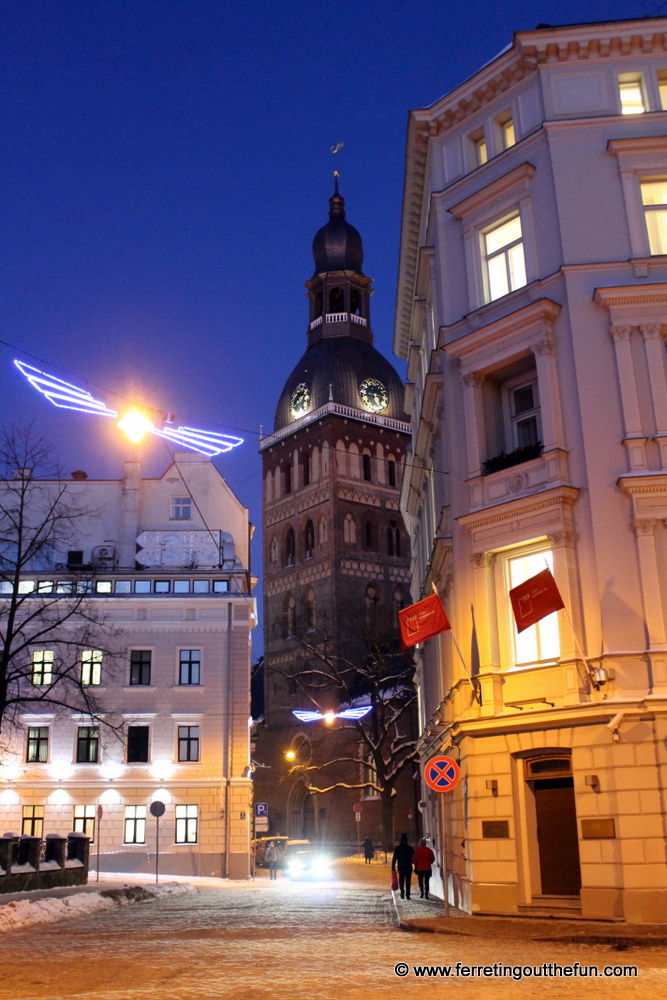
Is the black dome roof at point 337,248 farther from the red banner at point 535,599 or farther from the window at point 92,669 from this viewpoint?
the red banner at point 535,599

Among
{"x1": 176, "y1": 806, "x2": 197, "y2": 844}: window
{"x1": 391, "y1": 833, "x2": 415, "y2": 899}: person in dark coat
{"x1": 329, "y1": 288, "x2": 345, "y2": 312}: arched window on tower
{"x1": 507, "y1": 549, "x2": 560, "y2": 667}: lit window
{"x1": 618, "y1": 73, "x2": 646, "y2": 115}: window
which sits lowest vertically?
{"x1": 391, "y1": 833, "x2": 415, "y2": 899}: person in dark coat

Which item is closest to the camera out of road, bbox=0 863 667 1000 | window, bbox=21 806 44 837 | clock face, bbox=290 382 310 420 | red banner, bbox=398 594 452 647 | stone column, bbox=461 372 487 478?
road, bbox=0 863 667 1000

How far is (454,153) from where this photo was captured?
81.9ft

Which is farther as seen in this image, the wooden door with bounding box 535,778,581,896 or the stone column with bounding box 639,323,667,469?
the stone column with bounding box 639,323,667,469

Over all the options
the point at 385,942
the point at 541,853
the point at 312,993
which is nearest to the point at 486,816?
the point at 541,853

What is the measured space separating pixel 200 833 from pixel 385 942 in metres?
25.8

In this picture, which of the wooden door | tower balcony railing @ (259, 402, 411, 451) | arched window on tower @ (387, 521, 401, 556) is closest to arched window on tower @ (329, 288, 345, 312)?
tower balcony railing @ (259, 402, 411, 451)

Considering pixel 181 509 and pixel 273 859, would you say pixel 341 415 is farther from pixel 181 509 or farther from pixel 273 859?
pixel 273 859

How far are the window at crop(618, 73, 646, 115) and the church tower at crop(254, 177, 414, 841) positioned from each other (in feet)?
180

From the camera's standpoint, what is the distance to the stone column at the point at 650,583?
19.0m

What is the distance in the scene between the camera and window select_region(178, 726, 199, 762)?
137 ft

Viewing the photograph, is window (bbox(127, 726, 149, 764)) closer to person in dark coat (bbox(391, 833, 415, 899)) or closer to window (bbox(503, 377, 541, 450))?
person in dark coat (bbox(391, 833, 415, 899))

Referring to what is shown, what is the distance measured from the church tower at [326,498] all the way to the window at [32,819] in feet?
107

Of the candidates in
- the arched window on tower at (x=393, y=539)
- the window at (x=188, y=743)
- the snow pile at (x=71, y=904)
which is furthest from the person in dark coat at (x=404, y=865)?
the arched window on tower at (x=393, y=539)
